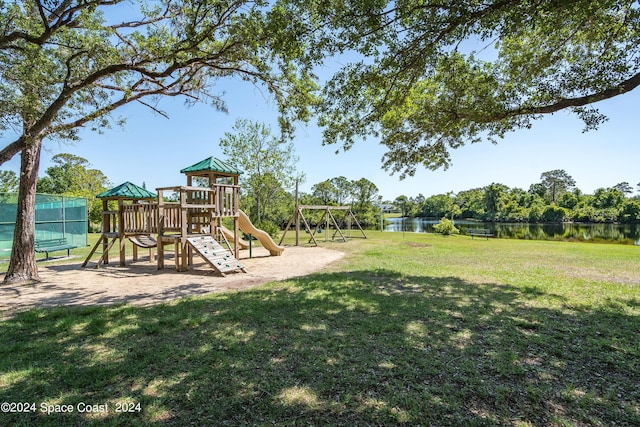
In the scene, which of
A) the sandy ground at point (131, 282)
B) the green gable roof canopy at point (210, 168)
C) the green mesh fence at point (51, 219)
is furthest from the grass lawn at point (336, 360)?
the green mesh fence at point (51, 219)

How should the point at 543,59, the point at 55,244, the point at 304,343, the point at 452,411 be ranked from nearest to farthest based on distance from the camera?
the point at 452,411 → the point at 304,343 → the point at 543,59 → the point at 55,244

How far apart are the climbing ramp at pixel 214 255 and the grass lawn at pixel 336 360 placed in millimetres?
2487

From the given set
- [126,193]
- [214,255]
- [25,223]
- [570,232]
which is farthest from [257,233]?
[570,232]

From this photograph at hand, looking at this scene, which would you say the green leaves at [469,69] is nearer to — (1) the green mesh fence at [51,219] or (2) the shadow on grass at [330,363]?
(2) the shadow on grass at [330,363]

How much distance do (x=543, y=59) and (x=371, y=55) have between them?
436 centimetres

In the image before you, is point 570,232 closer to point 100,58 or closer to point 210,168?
point 210,168

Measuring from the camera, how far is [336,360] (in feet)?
11.4

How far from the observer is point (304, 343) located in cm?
395

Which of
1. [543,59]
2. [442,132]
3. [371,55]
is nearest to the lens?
[371,55]

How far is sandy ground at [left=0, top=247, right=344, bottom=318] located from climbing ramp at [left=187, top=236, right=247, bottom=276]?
0.70 feet

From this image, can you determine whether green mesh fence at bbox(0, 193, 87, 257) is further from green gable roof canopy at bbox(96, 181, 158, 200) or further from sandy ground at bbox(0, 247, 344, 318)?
green gable roof canopy at bbox(96, 181, 158, 200)

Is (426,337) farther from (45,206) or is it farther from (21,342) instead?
(45,206)

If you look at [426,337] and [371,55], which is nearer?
[426,337]

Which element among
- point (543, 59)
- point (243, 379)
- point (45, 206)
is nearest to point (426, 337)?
point (243, 379)
